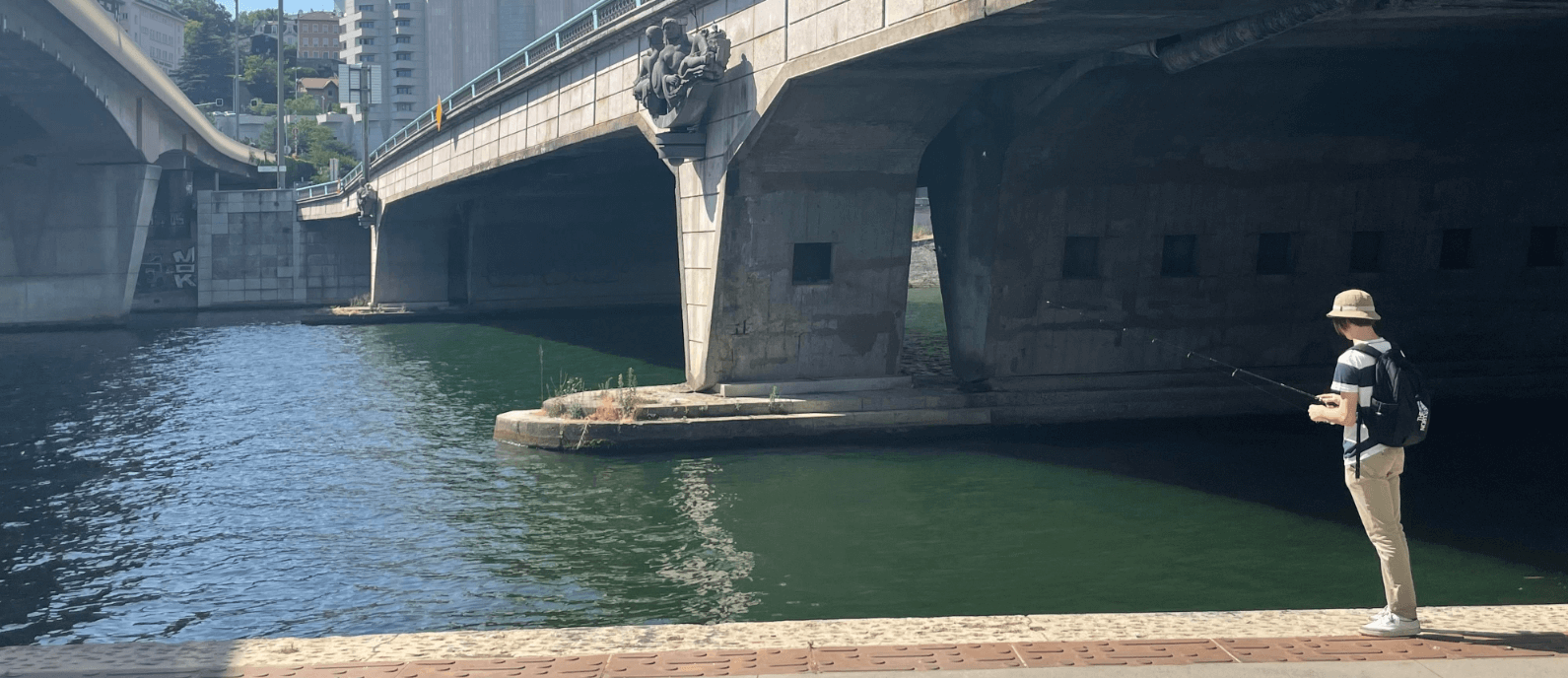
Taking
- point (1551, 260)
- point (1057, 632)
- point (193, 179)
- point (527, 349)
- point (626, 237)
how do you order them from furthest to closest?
point (193, 179)
point (626, 237)
point (527, 349)
point (1551, 260)
point (1057, 632)

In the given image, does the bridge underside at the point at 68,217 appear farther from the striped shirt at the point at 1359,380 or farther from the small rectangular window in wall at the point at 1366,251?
the striped shirt at the point at 1359,380

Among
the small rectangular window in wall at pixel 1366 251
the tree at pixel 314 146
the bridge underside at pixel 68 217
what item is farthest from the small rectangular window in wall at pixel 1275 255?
the tree at pixel 314 146

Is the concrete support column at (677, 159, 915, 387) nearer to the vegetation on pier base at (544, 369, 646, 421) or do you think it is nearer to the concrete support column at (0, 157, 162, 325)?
the vegetation on pier base at (544, 369, 646, 421)

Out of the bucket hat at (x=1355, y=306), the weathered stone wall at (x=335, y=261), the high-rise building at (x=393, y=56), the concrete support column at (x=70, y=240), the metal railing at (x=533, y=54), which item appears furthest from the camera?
the high-rise building at (x=393, y=56)

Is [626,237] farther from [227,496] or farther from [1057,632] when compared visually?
[1057,632]

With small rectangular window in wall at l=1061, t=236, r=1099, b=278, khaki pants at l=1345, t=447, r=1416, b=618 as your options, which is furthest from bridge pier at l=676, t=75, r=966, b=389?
khaki pants at l=1345, t=447, r=1416, b=618

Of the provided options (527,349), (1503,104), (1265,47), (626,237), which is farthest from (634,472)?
(626,237)

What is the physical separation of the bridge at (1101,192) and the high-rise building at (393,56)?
436 feet

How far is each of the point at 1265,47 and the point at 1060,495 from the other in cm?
790

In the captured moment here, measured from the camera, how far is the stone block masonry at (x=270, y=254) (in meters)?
74.6

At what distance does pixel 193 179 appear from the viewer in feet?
279

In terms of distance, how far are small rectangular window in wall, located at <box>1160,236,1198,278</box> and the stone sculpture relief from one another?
378 inches

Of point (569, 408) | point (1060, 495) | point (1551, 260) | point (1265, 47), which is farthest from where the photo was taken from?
point (1551, 260)

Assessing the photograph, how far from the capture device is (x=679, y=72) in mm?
24297
